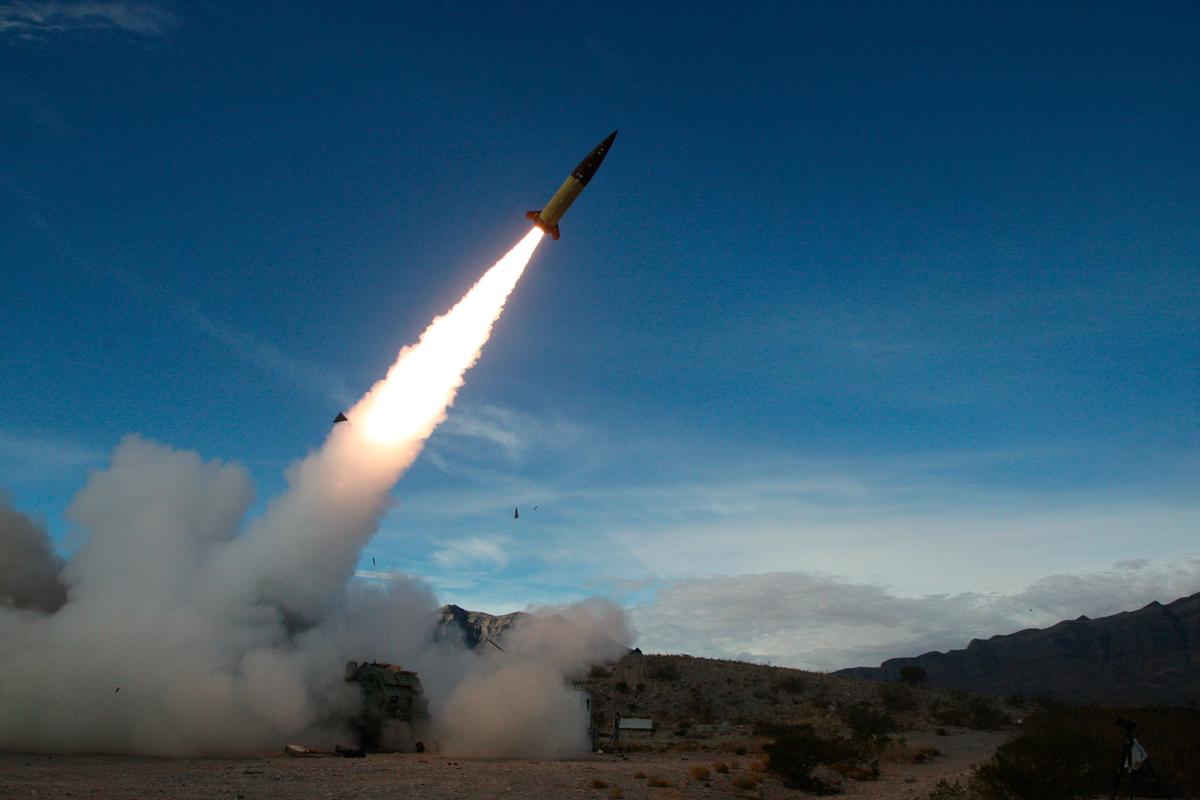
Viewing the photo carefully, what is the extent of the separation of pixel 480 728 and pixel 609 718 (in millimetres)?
16437

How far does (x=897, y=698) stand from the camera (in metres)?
46.5

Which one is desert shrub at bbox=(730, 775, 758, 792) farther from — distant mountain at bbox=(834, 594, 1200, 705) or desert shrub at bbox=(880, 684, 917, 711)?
distant mountain at bbox=(834, 594, 1200, 705)

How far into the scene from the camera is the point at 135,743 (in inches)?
835

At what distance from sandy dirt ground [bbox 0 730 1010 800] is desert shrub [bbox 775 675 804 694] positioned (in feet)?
75.3

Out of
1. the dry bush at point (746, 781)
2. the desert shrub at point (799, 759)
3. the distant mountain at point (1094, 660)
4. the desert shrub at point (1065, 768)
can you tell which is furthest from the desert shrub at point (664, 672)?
the distant mountain at point (1094, 660)

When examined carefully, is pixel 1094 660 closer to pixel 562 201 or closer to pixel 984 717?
pixel 984 717

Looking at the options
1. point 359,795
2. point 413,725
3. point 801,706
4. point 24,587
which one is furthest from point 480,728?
point 801,706

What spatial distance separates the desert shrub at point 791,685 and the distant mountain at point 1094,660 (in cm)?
4675

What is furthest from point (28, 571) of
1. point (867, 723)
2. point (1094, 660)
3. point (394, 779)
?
point (1094, 660)

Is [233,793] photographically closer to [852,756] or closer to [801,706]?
[852,756]

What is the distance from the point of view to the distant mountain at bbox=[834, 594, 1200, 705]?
88438mm

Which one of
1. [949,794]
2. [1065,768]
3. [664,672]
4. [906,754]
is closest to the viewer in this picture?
[949,794]

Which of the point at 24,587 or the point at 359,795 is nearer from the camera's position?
the point at 359,795

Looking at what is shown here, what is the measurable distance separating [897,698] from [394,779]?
36477 millimetres
